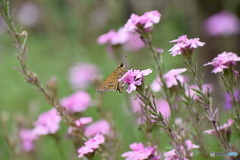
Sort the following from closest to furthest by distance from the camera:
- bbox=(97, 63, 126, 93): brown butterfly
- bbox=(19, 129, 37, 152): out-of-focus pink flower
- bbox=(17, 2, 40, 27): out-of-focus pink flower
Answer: bbox=(97, 63, 126, 93): brown butterfly → bbox=(19, 129, 37, 152): out-of-focus pink flower → bbox=(17, 2, 40, 27): out-of-focus pink flower

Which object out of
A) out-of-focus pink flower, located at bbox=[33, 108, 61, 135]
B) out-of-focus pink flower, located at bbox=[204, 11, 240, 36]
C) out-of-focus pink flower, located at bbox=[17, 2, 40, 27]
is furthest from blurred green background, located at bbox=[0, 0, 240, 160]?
out-of-focus pink flower, located at bbox=[17, 2, 40, 27]

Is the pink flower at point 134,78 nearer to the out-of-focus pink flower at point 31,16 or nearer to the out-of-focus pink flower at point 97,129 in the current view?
the out-of-focus pink flower at point 97,129

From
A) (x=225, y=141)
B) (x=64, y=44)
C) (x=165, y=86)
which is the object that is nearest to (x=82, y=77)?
(x=64, y=44)

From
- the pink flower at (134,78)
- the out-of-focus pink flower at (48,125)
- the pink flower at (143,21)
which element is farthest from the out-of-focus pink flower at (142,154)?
the out-of-focus pink flower at (48,125)

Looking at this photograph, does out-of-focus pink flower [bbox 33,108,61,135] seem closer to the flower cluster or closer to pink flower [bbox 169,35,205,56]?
the flower cluster

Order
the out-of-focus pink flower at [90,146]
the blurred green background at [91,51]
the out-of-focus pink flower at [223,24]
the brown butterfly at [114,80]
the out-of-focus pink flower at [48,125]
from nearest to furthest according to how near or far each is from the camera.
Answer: the out-of-focus pink flower at [90,146] < the brown butterfly at [114,80] < the out-of-focus pink flower at [48,125] < the blurred green background at [91,51] < the out-of-focus pink flower at [223,24]

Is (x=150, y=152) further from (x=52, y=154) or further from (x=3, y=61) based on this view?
(x=3, y=61)

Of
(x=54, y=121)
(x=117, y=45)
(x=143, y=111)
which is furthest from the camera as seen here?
(x=117, y=45)
